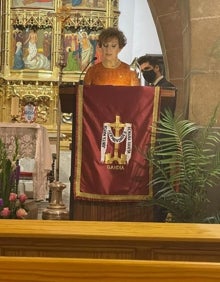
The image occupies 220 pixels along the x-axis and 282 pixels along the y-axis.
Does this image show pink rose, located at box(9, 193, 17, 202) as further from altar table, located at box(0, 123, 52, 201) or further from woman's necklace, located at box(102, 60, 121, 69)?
altar table, located at box(0, 123, 52, 201)

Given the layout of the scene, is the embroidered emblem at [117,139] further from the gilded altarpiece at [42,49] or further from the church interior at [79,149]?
the gilded altarpiece at [42,49]

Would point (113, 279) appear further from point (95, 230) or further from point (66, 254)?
point (66, 254)

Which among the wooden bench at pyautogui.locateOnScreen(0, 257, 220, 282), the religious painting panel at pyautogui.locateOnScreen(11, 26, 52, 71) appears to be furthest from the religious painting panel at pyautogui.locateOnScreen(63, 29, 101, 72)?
the wooden bench at pyautogui.locateOnScreen(0, 257, 220, 282)

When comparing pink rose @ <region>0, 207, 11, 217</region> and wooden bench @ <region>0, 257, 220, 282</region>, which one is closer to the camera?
wooden bench @ <region>0, 257, 220, 282</region>

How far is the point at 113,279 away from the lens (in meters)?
1.44

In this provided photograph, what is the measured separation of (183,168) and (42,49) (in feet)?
24.2

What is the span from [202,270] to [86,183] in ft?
9.42

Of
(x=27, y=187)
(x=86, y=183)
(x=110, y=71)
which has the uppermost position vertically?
(x=110, y=71)

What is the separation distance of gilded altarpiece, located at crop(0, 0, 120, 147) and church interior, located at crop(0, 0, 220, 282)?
0.06 ft

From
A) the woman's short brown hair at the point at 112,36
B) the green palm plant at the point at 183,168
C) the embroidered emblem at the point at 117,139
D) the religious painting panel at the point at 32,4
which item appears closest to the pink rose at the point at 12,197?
the embroidered emblem at the point at 117,139

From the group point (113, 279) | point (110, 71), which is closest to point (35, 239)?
point (113, 279)

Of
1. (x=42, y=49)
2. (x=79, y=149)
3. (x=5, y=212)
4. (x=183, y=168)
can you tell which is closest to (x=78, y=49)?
(x=42, y=49)

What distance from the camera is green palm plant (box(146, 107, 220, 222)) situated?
13.1ft

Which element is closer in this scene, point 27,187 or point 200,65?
point 200,65
